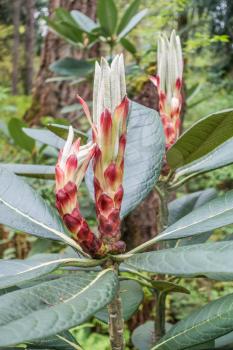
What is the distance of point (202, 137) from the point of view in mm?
767

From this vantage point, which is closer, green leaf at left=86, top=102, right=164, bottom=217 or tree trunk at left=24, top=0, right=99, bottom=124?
green leaf at left=86, top=102, right=164, bottom=217

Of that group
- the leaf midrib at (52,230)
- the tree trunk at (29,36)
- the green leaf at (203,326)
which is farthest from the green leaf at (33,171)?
the tree trunk at (29,36)

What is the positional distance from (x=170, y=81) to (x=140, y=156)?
165 mm

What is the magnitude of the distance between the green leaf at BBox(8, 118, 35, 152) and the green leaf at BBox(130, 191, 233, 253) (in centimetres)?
108

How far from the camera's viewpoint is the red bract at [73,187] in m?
0.67

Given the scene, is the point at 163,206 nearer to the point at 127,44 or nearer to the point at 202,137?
the point at 202,137

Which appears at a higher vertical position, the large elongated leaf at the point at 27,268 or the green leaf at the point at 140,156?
the green leaf at the point at 140,156

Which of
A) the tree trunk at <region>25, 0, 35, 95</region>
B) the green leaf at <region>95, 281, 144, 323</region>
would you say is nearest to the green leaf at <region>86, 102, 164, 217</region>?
the green leaf at <region>95, 281, 144, 323</region>

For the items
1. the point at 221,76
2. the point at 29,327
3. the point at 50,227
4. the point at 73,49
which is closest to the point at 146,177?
the point at 50,227

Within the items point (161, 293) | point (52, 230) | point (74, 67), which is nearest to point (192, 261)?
point (52, 230)

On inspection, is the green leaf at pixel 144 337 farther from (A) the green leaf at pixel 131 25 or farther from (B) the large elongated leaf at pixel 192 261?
(A) the green leaf at pixel 131 25

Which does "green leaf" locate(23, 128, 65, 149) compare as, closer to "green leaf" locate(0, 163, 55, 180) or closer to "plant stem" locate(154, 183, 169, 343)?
"green leaf" locate(0, 163, 55, 180)

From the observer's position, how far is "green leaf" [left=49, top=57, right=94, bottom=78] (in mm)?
2336

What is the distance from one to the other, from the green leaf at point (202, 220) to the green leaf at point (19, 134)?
1.08 meters
